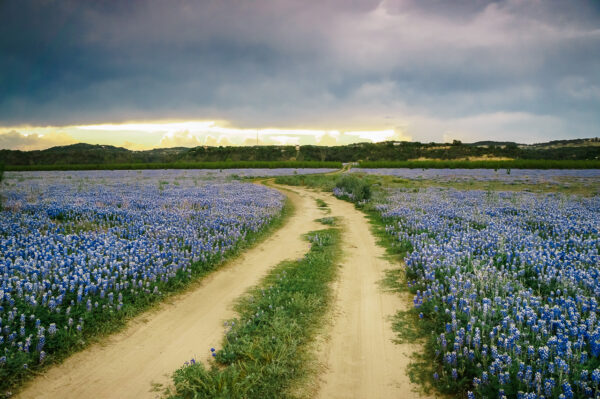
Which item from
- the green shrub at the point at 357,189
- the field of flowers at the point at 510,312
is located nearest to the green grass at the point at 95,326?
the field of flowers at the point at 510,312

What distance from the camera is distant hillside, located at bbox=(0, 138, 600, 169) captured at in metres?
84.5

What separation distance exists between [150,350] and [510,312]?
5.71 meters

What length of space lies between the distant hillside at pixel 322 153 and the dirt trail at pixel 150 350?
7971 cm

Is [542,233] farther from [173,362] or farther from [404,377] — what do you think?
[173,362]

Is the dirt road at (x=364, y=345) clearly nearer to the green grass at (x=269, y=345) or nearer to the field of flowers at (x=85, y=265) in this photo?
the green grass at (x=269, y=345)

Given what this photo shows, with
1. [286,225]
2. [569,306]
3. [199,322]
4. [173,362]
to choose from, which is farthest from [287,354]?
[286,225]

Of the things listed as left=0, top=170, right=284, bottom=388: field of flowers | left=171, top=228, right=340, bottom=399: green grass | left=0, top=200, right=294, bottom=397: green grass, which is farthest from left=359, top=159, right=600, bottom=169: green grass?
left=0, top=200, right=294, bottom=397: green grass

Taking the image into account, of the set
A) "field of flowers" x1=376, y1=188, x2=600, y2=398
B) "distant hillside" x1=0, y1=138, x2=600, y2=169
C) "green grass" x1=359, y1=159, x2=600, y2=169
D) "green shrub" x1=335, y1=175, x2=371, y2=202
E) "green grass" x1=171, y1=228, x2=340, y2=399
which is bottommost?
"green grass" x1=171, y1=228, x2=340, y2=399

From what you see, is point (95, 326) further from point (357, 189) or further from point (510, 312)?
point (357, 189)

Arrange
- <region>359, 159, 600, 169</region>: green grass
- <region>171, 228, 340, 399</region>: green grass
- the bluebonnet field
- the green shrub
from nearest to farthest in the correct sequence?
<region>171, 228, 340, 399</region>: green grass
the green shrub
the bluebonnet field
<region>359, 159, 600, 169</region>: green grass

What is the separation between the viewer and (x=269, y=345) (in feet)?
15.7

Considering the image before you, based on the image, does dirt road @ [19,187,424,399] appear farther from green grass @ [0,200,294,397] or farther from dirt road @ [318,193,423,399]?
green grass @ [0,200,294,397]

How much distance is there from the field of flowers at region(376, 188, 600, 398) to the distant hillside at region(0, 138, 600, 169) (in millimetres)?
79592

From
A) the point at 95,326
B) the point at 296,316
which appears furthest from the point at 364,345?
the point at 95,326
